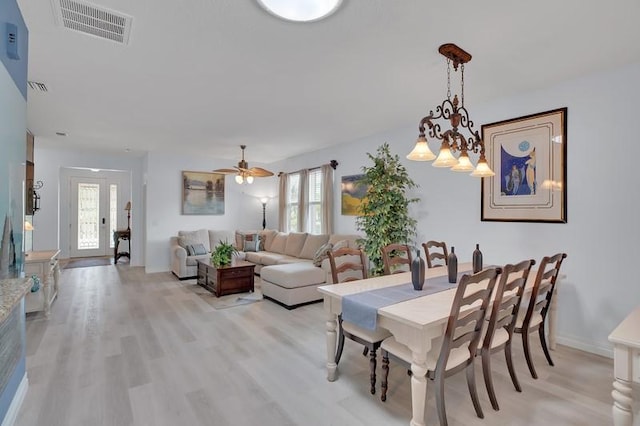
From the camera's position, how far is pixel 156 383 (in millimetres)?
2428

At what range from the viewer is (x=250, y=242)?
7082mm

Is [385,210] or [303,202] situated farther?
[303,202]

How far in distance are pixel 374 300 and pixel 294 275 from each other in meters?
2.38

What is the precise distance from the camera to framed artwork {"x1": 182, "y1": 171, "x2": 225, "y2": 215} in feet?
23.5

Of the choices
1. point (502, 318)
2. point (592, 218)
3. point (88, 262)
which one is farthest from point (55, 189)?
point (592, 218)

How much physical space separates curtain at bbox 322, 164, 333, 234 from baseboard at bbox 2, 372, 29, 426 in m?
4.53

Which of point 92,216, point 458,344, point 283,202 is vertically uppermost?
point 283,202

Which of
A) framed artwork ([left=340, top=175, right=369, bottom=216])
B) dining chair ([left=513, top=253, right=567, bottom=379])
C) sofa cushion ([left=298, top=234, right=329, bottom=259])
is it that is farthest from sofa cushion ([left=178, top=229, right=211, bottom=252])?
dining chair ([left=513, top=253, right=567, bottom=379])

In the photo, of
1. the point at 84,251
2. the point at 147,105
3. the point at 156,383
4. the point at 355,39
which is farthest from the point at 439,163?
the point at 84,251

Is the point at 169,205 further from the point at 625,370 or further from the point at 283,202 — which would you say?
the point at 625,370

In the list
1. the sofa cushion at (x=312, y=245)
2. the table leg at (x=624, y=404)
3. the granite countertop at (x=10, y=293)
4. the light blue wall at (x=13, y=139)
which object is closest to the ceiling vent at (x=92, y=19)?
the light blue wall at (x=13, y=139)

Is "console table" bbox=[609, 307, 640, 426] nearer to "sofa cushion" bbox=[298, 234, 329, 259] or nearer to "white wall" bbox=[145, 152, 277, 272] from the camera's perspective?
"sofa cushion" bbox=[298, 234, 329, 259]

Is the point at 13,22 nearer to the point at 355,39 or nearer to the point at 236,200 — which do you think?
the point at 355,39

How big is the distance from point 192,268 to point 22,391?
13.1 feet
